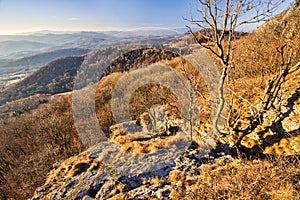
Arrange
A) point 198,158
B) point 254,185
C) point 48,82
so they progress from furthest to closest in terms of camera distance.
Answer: point 48,82
point 198,158
point 254,185

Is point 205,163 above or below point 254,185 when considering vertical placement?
below

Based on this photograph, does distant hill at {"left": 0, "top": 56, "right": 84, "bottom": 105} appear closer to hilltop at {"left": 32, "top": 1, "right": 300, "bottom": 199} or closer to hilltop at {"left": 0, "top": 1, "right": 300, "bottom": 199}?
hilltop at {"left": 0, "top": 1, "right": 300, "bottom": 199}

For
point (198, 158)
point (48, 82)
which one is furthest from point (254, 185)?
point (48, 82)

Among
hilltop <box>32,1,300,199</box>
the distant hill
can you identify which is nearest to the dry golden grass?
hilltop <box>32,1,300,199</box>

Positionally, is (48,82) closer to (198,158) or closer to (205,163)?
(198,158)

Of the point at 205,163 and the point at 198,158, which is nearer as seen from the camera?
the point at 205,163

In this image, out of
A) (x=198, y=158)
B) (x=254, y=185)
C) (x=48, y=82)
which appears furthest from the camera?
(x=48, y=82)

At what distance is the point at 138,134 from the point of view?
9359 millimetres

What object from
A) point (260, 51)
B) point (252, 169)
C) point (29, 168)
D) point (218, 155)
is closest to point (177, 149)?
point (218, 155)

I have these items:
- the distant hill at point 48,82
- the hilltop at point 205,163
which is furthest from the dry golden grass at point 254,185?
the distant hill at point 48,82

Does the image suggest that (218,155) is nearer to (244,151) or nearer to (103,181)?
(244,151)

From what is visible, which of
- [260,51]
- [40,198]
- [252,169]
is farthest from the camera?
[260,51]

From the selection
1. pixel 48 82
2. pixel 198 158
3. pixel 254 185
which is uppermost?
pixel 254 185

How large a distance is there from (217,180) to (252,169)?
2.30 feet
